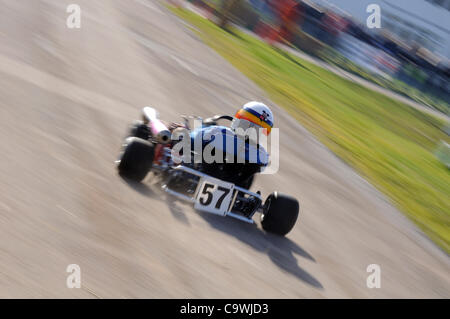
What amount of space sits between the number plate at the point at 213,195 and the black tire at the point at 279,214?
499 mm

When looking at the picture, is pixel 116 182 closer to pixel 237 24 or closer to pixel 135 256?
pixel 135 256

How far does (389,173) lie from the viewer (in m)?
14.4

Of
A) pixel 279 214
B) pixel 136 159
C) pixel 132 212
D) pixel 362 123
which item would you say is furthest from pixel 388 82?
pixel 132 212

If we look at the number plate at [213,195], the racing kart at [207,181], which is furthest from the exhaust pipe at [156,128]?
the number plate at [213,195]

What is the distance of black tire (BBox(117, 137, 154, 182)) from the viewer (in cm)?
694

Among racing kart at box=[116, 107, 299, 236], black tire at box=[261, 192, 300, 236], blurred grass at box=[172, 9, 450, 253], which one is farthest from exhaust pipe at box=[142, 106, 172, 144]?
blurred grass at box=[172, 9, 450, 253]

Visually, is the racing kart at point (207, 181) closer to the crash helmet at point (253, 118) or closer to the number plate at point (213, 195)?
the number plate at point (213, 195)

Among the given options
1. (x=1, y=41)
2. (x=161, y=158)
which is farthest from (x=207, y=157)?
(x=1, y=41)

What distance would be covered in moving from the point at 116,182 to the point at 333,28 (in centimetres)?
2654

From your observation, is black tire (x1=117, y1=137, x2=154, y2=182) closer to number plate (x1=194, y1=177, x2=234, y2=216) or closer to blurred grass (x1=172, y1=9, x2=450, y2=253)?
number plate (x1=194, y1=177, x2=234, y2=216)

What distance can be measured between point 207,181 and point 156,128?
1.12 m

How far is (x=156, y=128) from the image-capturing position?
7.80 meters

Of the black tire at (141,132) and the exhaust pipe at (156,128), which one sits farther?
the black tire at (141,132)

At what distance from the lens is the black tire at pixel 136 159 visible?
6.94 metres
